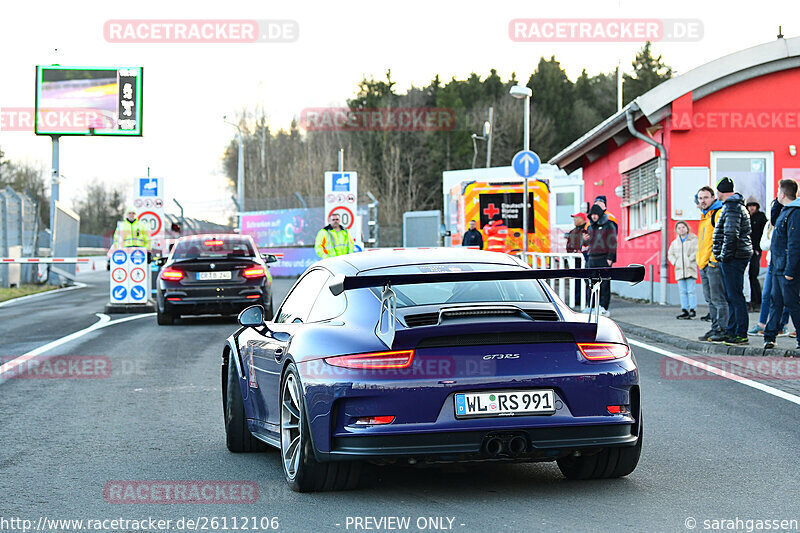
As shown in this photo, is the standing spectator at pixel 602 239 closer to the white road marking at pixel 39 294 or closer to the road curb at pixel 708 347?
the road curb at pixel 708 347

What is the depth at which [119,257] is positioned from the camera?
21109mm

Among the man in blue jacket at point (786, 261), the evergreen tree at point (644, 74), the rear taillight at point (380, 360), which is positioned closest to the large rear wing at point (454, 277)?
the rear taillight at point (380, 360)

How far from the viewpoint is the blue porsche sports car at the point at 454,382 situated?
17.1 feet

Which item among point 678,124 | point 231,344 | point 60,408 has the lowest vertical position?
point 60,408

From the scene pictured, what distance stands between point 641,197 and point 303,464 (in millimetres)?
20800

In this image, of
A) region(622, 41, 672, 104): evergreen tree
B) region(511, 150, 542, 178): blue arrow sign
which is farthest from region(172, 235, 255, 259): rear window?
region(622, 41, 672, 104): evergreen tree

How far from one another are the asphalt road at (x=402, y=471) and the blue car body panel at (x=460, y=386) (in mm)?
312

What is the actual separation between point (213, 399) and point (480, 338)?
15.9 ft

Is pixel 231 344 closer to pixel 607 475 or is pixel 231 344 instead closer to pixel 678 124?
pixel 607 475

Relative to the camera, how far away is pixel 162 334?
16375mm

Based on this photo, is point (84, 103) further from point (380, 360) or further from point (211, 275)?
point (380, 360)

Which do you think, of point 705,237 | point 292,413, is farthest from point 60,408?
point 705,237

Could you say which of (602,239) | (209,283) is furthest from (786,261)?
(209,283)

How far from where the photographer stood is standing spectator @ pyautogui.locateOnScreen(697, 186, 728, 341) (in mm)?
13812
